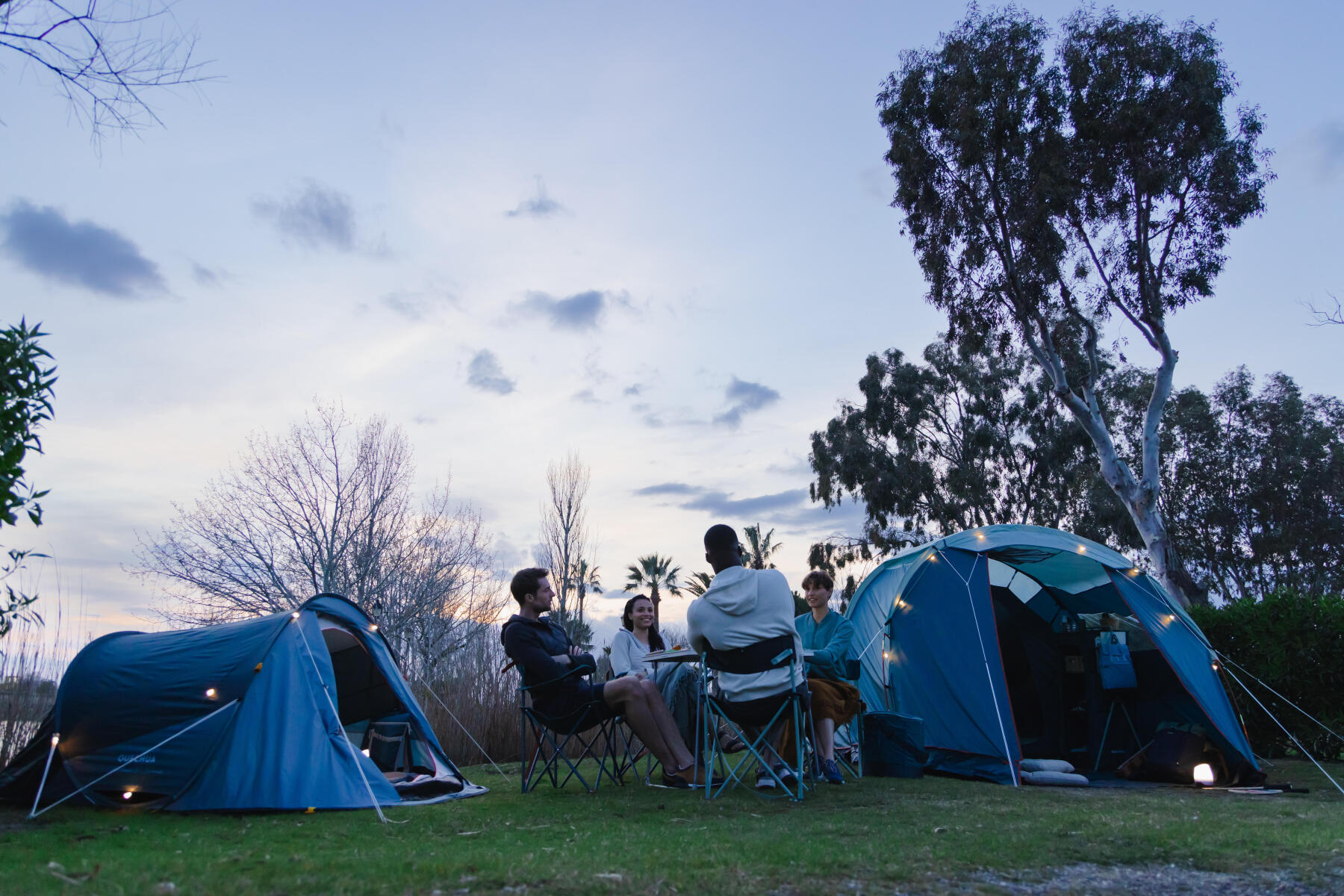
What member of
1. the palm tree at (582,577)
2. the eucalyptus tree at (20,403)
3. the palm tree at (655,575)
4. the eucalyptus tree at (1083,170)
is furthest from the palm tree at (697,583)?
the eucalyptus tree at (20,403)

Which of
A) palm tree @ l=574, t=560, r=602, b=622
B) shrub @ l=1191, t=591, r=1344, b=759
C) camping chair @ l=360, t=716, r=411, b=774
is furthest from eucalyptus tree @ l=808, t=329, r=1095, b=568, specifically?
camping chair @ l=360, t=716, r=411, b=774

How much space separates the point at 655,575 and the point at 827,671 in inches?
1090

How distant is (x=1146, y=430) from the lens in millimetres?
12789

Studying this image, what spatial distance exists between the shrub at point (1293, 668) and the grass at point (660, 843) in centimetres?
300

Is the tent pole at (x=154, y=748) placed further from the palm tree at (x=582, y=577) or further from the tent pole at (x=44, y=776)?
the palm tree at (x=582, y=577)

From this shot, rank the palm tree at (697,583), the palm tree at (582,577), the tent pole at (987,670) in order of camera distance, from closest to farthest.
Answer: the tent pole at (987,670) < the palm tree at (582,577) < the palm tree at (697,583)

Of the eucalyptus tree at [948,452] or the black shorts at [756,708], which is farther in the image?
the eucalyptus tree at [948,452]

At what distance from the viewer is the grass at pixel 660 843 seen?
2375 mm

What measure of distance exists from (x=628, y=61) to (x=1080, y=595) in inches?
227

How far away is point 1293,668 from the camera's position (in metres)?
7.17

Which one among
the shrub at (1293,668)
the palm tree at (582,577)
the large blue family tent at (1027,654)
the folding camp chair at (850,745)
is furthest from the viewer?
the palm tree at (582,577)

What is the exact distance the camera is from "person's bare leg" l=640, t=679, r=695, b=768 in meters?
4.63

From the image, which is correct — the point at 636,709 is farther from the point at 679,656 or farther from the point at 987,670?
the point at 987,670

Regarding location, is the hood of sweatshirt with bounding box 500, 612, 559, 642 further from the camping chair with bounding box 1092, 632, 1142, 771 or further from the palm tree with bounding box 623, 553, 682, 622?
the palm tree with bounding box 623, 553, 682, 622
